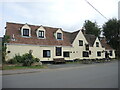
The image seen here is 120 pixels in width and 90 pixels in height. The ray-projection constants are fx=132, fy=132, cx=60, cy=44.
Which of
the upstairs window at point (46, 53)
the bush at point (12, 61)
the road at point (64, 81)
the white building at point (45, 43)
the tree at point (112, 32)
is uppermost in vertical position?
the tree at point (112, 32)

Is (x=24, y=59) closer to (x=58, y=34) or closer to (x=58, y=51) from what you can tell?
(x=58, y=51)

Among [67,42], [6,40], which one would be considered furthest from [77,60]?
[6,40]

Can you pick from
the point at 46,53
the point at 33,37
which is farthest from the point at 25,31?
the point at 46,53

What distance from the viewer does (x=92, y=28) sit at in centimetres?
4825

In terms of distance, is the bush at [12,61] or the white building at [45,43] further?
the white building at [45,43]

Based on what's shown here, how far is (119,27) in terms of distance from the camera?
126ft

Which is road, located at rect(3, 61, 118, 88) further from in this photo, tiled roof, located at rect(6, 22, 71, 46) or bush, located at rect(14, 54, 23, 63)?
tiled roof, located at rect(6, 22, 71, 46)

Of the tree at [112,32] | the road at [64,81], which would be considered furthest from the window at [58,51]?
the tree at [112,32]

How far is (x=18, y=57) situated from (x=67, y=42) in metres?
11.2

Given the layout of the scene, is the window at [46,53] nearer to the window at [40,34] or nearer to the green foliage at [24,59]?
the window at [40,34]

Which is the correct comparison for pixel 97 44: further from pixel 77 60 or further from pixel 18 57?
pixel 18 57

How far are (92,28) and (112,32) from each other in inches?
354

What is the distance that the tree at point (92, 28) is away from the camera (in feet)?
157

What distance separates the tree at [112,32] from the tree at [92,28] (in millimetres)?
5031
